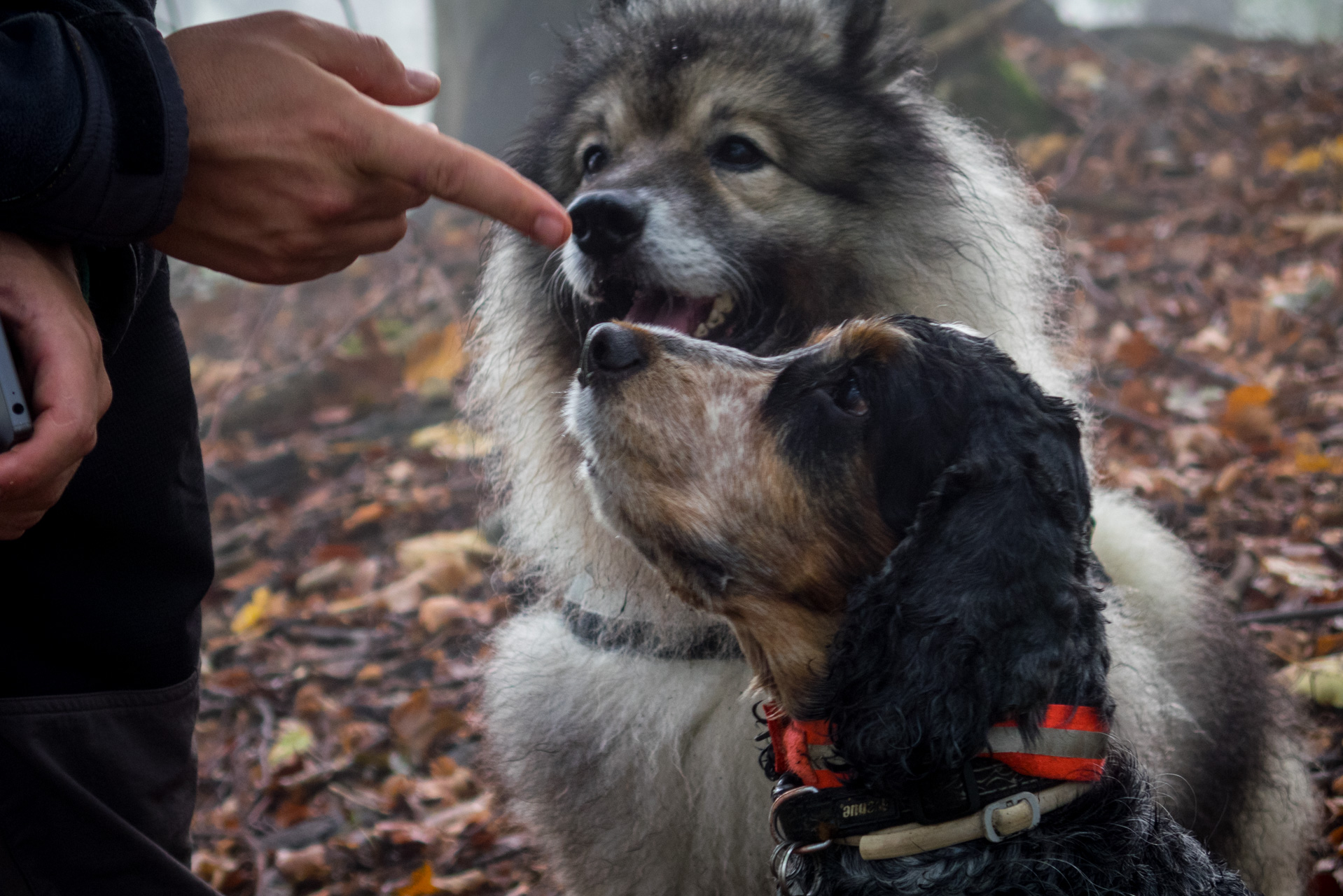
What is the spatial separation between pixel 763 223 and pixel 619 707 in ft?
5.29

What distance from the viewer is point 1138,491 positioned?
206 inches

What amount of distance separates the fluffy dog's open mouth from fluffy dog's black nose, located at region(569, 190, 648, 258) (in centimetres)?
23

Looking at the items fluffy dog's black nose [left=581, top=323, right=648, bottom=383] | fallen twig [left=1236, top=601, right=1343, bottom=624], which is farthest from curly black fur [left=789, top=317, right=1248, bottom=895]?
fallen twig [left=1236, top=601, right=1343, bottom=624]

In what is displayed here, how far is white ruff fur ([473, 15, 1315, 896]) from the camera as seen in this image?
2990mm

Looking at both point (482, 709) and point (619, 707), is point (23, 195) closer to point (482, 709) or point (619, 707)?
point (619, 707)

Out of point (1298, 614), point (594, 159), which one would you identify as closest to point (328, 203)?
point (594, 159)

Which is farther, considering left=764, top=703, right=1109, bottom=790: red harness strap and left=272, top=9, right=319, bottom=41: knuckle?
left=764, top=703, right=1109, bottom=790: red harness strap

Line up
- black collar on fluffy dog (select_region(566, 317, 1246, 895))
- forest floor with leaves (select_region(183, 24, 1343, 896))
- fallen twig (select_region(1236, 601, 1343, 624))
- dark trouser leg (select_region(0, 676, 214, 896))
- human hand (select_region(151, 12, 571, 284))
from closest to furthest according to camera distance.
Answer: human hand (select_region(151, 12, 571, 284)) → black collar on fluffy dog (select_region(566, 317, 1246, 895)) → dark trouser leg (select_region(0, 676, 214, 896)) → fallen twig (select_region(1236, 601, 1343, 624)) → forest floor with leaves (select_region(183, 24, 1343, 896))

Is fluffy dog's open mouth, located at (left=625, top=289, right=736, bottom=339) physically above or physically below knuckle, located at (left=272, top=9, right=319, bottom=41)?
below

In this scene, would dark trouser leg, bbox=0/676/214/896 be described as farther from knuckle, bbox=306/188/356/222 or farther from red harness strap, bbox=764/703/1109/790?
red harness strap, bbox=764/703/1109/790

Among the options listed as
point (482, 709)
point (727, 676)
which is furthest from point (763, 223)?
point (482, 709)

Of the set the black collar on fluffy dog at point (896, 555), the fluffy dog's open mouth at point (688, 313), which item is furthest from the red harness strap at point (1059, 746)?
the fluffy dog's open mouth at point (688, 313)

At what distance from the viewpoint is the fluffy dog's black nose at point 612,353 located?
2.36 meters

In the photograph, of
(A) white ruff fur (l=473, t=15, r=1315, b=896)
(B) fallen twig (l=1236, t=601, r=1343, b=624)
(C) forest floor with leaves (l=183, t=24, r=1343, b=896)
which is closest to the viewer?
(A) white ruff fur (l=473, t=15, r=1315, b=896)
